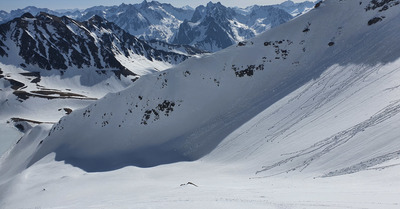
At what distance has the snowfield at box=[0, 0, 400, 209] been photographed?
19.8 meters

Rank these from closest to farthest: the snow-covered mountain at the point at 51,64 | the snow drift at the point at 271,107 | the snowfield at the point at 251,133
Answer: the snowfield at the point at 251,133
the snow drift at the point at 271,107
the snow-covered mountain at the point at 51,64

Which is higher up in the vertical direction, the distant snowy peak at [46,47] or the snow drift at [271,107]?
the distant snowy peak at [46,47]

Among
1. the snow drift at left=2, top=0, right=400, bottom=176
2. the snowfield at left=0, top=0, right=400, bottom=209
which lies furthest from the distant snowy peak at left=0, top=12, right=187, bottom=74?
the snow drift at left=2, top=0, right=400, bottom=176

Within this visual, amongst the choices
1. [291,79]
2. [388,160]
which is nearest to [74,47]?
[291,79]

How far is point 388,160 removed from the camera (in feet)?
66.3

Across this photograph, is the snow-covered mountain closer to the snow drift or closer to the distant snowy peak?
the distant snowy peak

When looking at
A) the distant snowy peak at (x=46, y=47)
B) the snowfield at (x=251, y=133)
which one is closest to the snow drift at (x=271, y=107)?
the snowfield at (x=251, y=133)

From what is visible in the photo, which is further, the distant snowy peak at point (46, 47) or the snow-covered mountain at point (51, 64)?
the distant snowy peak at point (46, 47)

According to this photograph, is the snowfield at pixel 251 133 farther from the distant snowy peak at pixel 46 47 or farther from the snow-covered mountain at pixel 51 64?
the distant snowy peak at pixel 46 47

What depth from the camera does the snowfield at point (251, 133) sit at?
65.0 ft

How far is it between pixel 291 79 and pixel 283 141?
18.2m

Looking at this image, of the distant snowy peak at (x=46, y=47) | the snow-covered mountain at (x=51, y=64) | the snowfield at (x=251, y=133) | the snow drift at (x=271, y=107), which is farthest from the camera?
the distant snowy peak at (x=46, y=47)

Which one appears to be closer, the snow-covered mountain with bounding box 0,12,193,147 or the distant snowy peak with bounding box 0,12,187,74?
the snow-covered mountain with bounding box 0,12,193,147

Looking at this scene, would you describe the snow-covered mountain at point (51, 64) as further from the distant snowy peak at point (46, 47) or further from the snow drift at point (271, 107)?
the snow drift at point (271, 107)
